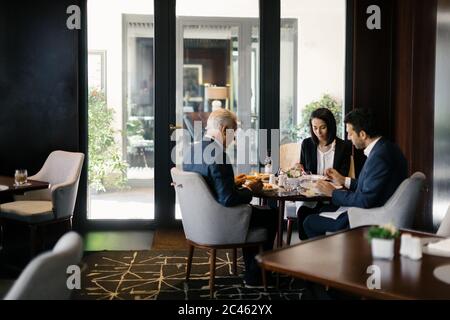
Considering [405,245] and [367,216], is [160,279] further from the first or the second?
[405,245]

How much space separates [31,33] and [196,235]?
3086mm

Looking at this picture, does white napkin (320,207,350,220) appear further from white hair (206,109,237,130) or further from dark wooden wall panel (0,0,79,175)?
dark wooden wall panel (0,0,79,175)

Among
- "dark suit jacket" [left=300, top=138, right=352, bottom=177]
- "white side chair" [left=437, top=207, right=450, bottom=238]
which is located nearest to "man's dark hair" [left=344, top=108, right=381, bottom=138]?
"white side chair" [left=437, top=207, right=450, bottom=238]

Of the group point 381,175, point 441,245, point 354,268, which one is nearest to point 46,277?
point 354,268

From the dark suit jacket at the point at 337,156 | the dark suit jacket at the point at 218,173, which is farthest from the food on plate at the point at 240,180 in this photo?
the dark suit jacket at the point at 337,156

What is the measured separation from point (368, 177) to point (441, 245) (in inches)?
47.5

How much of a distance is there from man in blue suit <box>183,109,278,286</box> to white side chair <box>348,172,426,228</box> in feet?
2.39

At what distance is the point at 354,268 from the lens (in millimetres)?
2121

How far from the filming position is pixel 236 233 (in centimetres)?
392

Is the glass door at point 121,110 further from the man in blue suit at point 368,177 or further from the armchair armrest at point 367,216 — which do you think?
the armchair armrest at point 367,216

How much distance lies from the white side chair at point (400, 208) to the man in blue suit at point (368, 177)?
1.9 inches

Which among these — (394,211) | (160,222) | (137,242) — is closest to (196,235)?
(394,211)

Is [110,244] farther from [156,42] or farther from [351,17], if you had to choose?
[351,17]

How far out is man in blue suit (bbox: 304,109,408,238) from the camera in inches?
141
